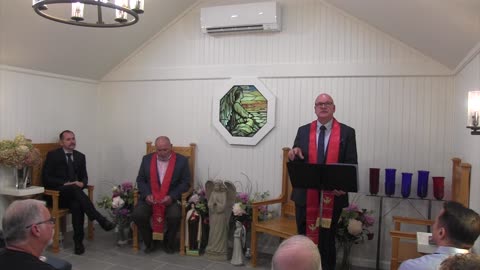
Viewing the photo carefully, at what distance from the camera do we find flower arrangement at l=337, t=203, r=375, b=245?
11.8 ft

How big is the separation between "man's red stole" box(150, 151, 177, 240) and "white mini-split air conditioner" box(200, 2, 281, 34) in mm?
1508

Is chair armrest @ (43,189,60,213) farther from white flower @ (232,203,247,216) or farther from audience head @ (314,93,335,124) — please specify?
audience head @ (314,93,335,124)

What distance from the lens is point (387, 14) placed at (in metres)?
3.46

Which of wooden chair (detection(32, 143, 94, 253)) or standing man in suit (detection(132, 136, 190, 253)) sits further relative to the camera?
standing man in suit (detection(132, 136, 190, 253))

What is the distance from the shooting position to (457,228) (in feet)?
5.65

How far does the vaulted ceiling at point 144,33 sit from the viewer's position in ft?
9.02

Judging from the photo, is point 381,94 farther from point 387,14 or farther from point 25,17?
point 25,17

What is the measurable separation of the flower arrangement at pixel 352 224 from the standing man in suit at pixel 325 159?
1.03 feet

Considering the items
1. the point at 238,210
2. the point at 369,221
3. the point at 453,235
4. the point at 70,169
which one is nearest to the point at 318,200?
the point at 369,221

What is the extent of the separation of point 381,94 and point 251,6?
1.63 meters

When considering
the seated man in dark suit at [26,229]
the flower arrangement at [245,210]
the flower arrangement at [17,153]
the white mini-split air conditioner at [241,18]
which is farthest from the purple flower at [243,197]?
the seated man in dark suit at [26,229]

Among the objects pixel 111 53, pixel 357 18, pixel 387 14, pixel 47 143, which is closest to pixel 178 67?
pixel 111 53

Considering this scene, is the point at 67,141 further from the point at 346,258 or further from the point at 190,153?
the point at 346,258

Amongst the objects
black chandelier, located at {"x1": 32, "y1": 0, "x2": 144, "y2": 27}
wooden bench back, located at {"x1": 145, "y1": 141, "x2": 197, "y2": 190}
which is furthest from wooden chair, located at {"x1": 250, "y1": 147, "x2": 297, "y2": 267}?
black chandelier, located at {"x1": 32, "y1": 0, "x2": 144, "y2": 27}
